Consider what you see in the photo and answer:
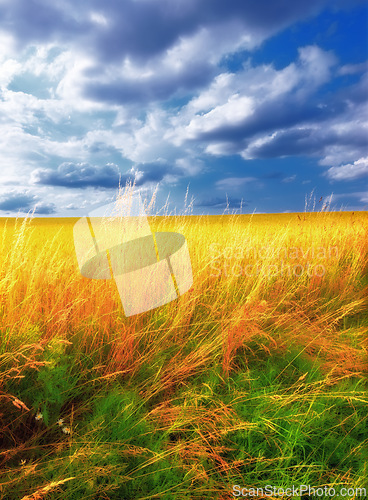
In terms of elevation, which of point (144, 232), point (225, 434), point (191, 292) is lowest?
point (225, 434)

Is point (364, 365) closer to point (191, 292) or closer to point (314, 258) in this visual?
point (191, 292)

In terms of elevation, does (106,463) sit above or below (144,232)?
below

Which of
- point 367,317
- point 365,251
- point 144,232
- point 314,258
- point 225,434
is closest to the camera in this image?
point 225,434

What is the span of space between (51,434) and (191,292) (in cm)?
156

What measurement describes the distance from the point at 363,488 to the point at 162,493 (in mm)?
987

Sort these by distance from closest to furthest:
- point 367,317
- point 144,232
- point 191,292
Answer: point 191,292 < point 367,317 < point 144,232

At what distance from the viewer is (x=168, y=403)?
1.99 metres

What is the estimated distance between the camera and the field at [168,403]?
1522 millimetres

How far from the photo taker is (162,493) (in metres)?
1.45

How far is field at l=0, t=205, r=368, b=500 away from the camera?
1522 mm

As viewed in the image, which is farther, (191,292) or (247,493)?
(191,292)

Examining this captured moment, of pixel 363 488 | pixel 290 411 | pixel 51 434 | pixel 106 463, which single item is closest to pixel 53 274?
pixel 51 434

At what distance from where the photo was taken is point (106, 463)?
1.54 m

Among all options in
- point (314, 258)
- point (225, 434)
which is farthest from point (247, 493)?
point (314, 258)
